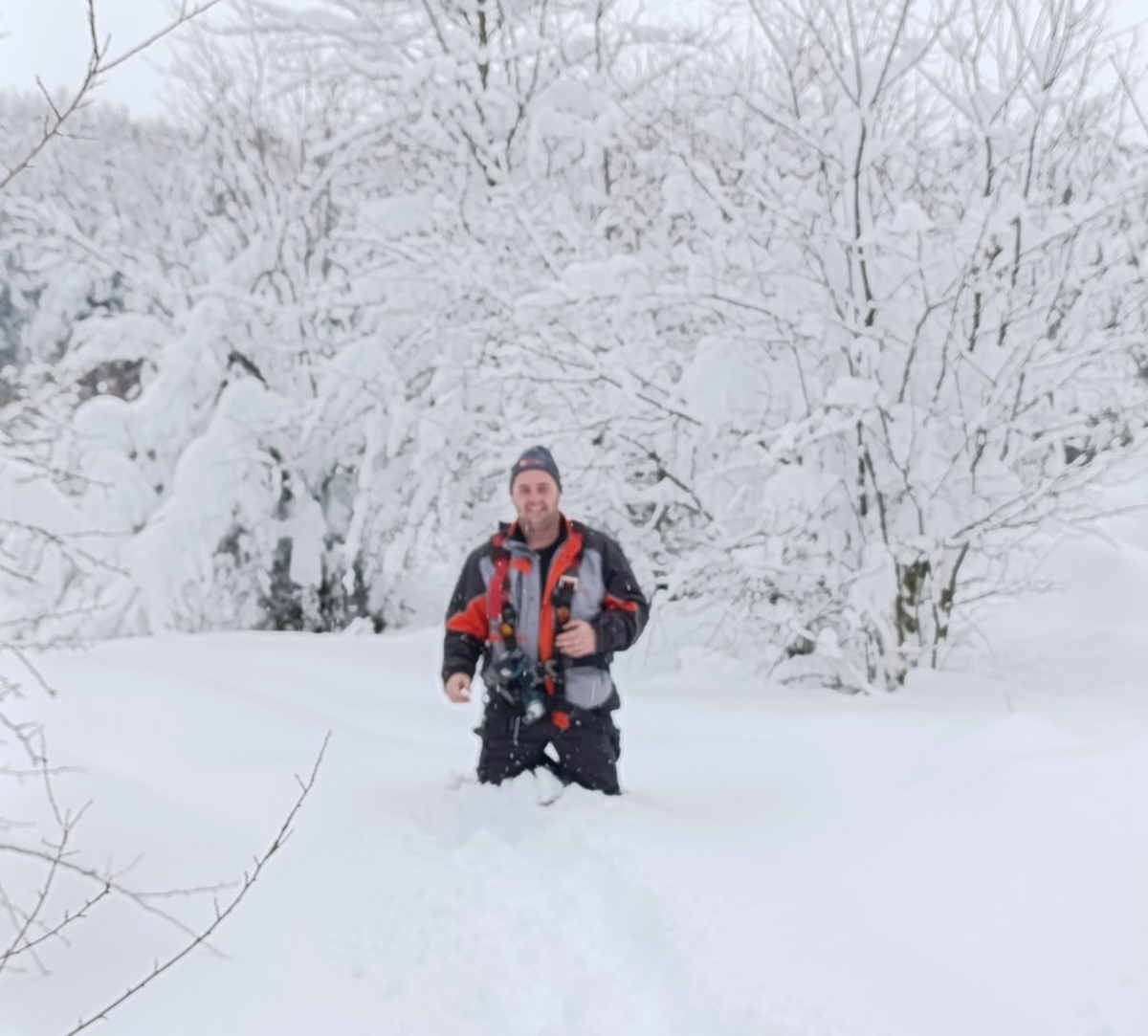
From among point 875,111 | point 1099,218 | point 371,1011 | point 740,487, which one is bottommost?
point 371,1011

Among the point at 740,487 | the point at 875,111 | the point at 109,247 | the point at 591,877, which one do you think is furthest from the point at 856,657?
the point at 109,247

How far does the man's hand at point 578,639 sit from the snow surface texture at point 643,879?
2.07ft

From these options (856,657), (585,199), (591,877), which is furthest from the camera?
(585,199)

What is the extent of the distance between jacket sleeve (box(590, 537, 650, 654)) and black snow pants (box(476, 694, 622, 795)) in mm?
340

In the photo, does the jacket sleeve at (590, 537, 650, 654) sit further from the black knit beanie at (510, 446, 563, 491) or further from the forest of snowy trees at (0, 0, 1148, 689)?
the forest of snowy trees at (0, 0, 1148, 689)

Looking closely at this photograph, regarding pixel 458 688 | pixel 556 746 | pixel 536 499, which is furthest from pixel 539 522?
pixel 556 746

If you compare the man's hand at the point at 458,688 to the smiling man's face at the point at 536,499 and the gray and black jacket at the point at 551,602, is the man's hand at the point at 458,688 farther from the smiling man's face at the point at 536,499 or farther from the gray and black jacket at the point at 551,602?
the smiling man's face at the point at 536,499

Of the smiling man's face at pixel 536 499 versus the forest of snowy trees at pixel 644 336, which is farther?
the forest of snowy trees at pixel 644 336

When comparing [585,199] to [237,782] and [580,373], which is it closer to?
[580,373]

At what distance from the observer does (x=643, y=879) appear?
10.4ft

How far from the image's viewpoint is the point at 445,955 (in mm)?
2773

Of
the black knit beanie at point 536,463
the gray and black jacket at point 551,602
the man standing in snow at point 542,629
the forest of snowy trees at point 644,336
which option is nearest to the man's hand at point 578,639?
the man standing in snow at point 542,629

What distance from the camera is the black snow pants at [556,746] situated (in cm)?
401

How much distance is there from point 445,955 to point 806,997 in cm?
97
